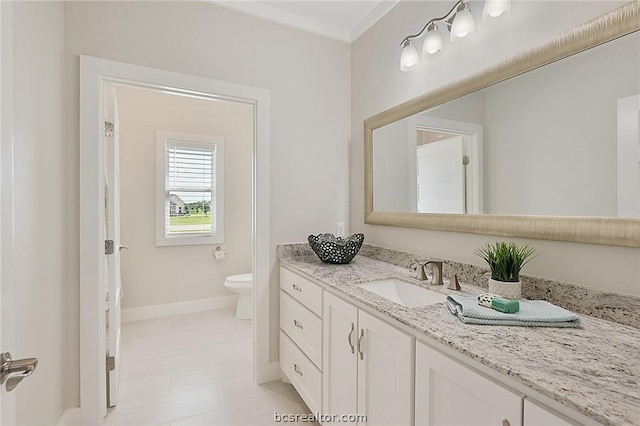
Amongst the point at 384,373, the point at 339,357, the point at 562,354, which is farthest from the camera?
the point at 339,357

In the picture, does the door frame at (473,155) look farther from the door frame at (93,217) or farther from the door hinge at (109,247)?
the door hinge at (109,247)

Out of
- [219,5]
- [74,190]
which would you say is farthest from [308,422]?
[219,5]

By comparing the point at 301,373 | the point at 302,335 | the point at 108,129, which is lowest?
the point at 301,373

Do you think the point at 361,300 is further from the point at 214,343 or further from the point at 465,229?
the point at 214,343

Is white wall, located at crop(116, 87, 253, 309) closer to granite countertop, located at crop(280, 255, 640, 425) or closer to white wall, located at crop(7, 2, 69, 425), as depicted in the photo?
white wall, located at crop(7, 2, 69, 425)

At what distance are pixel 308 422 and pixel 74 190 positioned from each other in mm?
1811

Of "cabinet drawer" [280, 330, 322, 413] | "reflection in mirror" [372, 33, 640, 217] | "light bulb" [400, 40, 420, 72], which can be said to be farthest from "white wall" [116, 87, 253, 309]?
"reflection in mirror" [372, 33, 640, 217]

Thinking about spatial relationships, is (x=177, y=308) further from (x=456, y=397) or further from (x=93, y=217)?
(x=456, y=397)

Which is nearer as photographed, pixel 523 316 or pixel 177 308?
pixel 523 316

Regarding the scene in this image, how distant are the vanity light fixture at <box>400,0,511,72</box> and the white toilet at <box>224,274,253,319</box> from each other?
243 centimetres

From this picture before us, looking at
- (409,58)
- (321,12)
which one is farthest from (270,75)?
(409,58)

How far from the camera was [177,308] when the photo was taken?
336cm

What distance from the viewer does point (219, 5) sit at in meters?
1.99

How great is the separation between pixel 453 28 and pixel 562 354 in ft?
4.72
